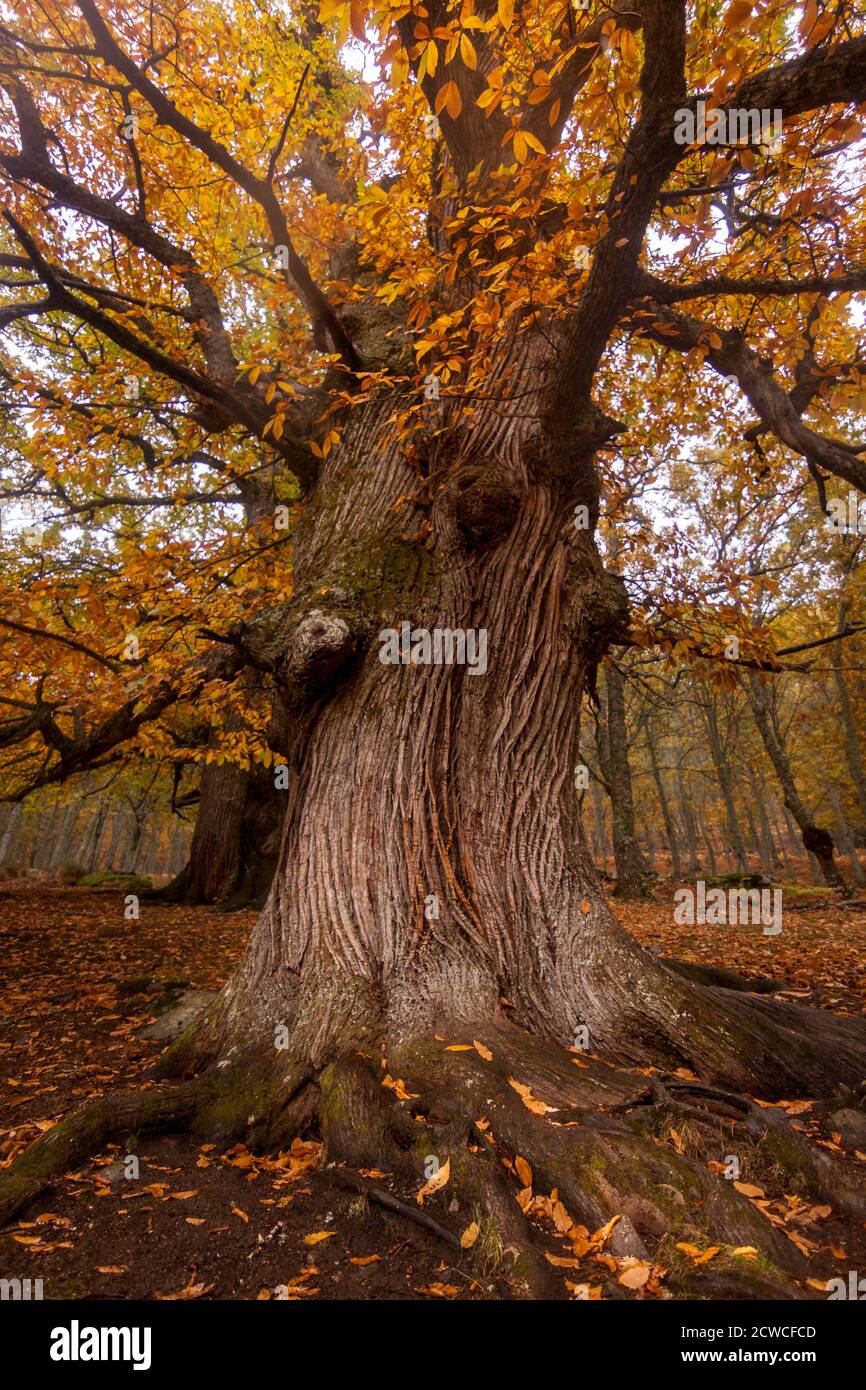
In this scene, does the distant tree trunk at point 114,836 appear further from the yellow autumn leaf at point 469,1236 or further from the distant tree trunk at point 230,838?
the yellow autumn leaf at point 469,1236

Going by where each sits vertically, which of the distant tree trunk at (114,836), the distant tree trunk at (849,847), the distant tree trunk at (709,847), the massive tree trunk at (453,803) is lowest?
the distant tree trunk at (114,836)

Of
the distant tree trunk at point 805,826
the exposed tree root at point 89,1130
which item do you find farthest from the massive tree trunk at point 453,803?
the distant tree trunk at point 805,826

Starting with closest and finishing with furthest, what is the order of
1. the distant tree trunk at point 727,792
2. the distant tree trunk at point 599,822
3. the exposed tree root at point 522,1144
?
the exposed tree root at point 522,1144
the distant tree trunk at point 727,792
the distant tree trunk at point 599,822

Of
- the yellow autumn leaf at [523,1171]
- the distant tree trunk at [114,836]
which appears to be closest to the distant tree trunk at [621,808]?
the yellow autumn leaf at [523,1171]

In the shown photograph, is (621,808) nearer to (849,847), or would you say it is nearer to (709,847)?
(849,847)

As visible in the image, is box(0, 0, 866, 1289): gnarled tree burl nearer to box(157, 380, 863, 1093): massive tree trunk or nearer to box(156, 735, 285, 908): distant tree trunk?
box(157, 380, 863, 1093): massive tree trunk

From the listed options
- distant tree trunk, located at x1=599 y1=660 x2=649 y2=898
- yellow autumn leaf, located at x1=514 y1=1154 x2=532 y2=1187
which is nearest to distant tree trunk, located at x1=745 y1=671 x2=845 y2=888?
distant tree trunk, located at x1=599 y1=660 x2=649 y2=898

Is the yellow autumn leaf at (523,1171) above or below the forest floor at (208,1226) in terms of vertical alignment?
above

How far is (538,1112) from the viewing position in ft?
7.86

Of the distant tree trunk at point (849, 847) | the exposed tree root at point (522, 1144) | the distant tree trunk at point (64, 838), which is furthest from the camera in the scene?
the distant tree trunk at point (64, 838)

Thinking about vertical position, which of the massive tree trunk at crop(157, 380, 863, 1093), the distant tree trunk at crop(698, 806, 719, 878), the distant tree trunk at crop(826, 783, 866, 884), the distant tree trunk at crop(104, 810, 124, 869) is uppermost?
the massive tree trunk at crop(157, 380, 863, 1093)

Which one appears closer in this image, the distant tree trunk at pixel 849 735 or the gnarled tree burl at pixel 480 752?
the gnarled tree burl at pixel 480 752

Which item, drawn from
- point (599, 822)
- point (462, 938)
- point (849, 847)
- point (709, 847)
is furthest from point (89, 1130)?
point (599, 822)
